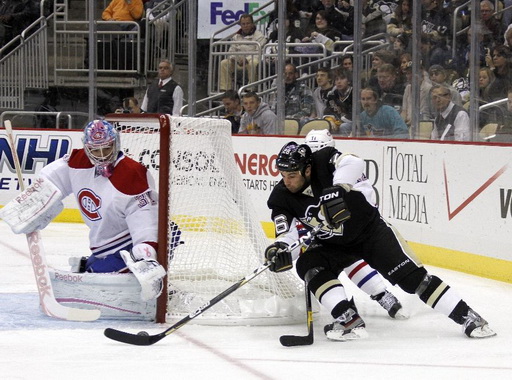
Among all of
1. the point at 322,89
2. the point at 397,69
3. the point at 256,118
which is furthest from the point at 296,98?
the point at 397,69

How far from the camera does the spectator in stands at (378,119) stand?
785cm

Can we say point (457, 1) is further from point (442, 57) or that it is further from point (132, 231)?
point (132, 231)

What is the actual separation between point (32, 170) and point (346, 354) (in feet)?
20.4

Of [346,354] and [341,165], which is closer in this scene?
[346,354]

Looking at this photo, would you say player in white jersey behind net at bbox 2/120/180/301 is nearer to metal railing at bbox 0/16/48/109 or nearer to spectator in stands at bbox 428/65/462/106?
spectator in stands at bbox 428/65/462/106

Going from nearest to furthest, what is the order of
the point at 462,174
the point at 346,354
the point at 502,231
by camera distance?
the point at 346,354, the point at 502,231, the point at 462,174

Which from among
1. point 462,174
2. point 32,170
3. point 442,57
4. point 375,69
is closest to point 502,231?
point 462,174

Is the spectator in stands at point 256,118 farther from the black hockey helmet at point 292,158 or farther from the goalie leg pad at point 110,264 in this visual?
the black hockey helmet at point 292,158

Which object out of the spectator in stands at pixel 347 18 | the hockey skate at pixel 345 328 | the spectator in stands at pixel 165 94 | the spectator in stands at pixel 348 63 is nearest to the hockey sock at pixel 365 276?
the hockey skate at pixel 345 328

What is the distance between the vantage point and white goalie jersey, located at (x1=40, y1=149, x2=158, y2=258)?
480 cm

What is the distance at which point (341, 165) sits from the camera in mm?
4621

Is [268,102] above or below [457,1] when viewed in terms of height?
below

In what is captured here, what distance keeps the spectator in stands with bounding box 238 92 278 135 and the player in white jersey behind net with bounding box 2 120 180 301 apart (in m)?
4.14

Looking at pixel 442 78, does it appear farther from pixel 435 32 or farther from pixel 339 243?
pixel 339 243
